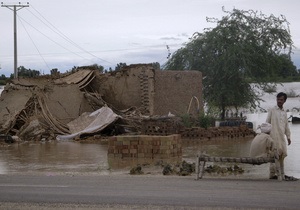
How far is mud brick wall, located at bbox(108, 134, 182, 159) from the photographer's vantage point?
1820 cm

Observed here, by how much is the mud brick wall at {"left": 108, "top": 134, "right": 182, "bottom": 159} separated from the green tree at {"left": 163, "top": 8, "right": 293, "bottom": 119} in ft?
56.0

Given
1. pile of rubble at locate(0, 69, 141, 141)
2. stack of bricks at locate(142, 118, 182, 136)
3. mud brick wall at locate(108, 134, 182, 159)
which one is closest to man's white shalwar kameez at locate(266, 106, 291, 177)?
mud brick wall at locate(108, 134, 182, 159)

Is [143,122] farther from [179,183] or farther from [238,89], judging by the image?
[179,183]

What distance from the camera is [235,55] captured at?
113 feet

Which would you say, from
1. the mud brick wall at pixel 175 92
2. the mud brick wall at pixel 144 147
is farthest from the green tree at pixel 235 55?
the mud brick wall at pixel 144 147

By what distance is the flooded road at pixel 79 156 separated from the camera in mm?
16109

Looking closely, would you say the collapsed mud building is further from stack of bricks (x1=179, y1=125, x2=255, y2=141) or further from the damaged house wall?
stack of bricks (x1=179, y1=125, x2=255, y2=141)

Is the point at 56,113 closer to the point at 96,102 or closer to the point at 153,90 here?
the point at 96,102

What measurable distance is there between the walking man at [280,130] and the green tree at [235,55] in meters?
22.1

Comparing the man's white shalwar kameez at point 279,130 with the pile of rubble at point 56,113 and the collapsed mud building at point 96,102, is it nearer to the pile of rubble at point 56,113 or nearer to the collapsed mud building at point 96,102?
the collapsed mud building at point 96,102

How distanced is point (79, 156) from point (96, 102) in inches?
428

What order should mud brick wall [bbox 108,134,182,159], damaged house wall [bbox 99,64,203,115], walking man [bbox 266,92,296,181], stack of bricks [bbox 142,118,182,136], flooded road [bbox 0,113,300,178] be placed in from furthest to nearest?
damaged house wall [bbox 99,64,203,115] → stack of bricks [bbox 142,118,182,136] → mud brick wall [bbox 108,134,182,159] → flooded road [bbox 0,113,300,178] → walking man [bbox 266,92,296,181]

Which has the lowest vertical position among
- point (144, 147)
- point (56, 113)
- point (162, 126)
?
point (144, 147)

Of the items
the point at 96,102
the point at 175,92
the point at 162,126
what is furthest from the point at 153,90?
the point at 162,126
